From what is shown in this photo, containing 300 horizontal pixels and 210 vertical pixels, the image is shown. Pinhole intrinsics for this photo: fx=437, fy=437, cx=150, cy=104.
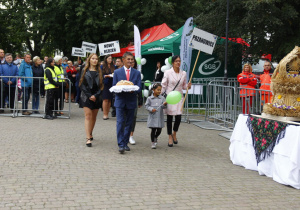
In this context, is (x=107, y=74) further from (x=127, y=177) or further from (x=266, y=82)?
(x=127, y=177)

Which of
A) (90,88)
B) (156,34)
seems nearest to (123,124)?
(90,88)

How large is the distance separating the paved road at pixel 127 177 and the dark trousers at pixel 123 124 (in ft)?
0.93

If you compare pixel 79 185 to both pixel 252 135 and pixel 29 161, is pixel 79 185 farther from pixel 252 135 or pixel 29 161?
pixel 252 135

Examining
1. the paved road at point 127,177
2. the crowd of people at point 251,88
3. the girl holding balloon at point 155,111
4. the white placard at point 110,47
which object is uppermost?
the white placard at point 110,47

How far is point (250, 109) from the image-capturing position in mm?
9891

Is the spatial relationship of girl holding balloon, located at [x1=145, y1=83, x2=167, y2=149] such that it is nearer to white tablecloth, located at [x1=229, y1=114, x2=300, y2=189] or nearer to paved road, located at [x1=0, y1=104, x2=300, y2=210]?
paved road, located at [x1=0, y1=104, x2=300, y2=210]

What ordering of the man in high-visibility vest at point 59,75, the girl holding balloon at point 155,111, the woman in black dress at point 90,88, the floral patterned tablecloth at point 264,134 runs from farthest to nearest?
the man in high-visibility vest at point 59,75
the woman in black dress at point 90,88
the girl holding balloon at point 155,111
the floral patterned tablecloth at point 264,134

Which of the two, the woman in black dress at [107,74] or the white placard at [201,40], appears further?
the woman in black dress at [107,74]

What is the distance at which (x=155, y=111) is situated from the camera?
29.1ft

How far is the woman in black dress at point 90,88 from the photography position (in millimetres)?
9062

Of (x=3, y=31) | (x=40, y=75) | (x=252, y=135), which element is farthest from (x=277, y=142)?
(x=3, y=31)

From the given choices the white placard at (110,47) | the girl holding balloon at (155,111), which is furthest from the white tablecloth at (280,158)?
the white placard at (110,47)

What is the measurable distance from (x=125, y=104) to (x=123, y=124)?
0.39 meters

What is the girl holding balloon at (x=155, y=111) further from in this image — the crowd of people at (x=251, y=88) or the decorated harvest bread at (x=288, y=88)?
the decorated harvest bread at (x=288, y=88)
